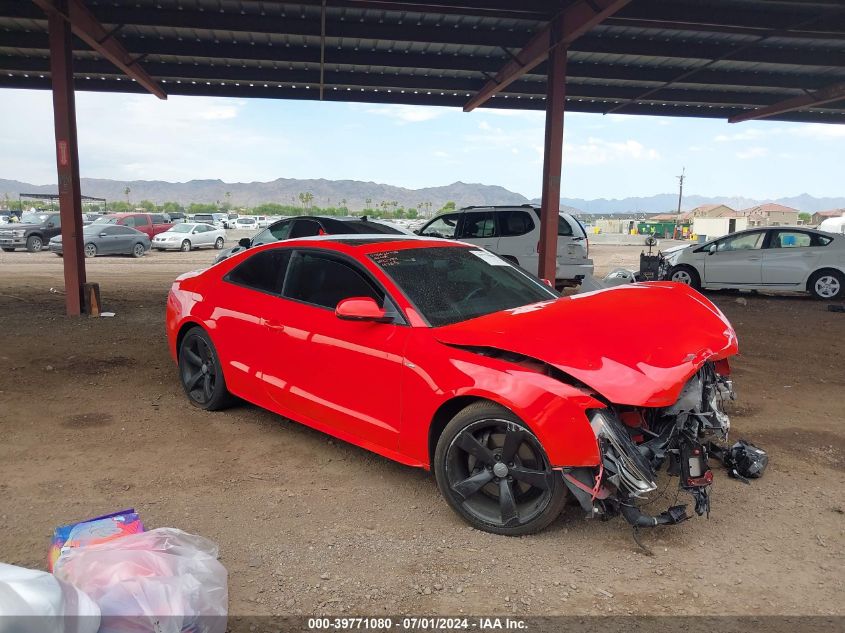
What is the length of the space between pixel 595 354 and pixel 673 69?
12163 mm

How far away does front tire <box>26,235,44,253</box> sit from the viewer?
79.6 feet

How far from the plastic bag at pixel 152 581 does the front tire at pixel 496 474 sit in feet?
4.08

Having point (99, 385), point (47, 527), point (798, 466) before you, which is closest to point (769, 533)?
point (798, 466)

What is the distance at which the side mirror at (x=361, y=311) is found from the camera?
344cm

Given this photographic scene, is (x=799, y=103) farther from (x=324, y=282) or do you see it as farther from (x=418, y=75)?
(x=324, y=282)

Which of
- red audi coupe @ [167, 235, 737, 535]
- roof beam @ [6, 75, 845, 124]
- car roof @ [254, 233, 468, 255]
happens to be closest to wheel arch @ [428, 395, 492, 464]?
red audi coupe @ [167, 235, 737, 535]

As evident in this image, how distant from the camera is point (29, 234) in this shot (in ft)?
79.5

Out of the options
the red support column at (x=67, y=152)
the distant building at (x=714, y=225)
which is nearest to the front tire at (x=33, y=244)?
the red support column at (x=67, y=152)

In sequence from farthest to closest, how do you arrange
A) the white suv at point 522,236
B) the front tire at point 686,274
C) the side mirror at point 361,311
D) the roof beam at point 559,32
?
the front tire at point 686,274, the white suv at point 522,236, the roof beam at point 559,32, the side mirror at point 361,311

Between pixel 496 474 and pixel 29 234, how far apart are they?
1047 inches

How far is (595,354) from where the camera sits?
2.92 meters

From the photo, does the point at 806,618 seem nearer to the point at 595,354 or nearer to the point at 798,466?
the point at 595,354

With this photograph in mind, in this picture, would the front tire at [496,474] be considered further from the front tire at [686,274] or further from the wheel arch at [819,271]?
the wheel arch at [819,271]

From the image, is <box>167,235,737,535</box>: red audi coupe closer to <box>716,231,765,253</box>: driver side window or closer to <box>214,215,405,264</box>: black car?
<box>214,215,405,264</box>: black car
